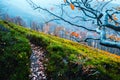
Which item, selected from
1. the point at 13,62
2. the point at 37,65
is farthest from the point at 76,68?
the point at 13,62

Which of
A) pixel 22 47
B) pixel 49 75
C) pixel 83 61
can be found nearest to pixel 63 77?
pixel 49 75

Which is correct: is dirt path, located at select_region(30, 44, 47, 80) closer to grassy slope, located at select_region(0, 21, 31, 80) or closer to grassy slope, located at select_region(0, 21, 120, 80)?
grassy slope, located at select_region(0, 21, 120, 80)

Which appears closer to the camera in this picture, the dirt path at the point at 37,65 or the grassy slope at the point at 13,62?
the grassy slope at the point at 13,62

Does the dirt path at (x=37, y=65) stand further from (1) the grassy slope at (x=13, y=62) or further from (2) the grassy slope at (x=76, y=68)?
(1) the grassy slope at (x=13, y=62)

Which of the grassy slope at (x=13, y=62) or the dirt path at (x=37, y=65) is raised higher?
the grassy slope at (x=13, y=62)

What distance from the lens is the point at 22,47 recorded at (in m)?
12.7

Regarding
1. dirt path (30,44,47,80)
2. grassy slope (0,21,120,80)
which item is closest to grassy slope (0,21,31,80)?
dirt path (30,44,47,80)

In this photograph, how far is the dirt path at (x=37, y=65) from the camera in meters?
11.7

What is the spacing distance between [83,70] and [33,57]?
11.3 feet

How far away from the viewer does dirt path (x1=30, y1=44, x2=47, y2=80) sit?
11.7 metres

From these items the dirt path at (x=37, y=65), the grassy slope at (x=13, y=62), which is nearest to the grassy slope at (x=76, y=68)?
the dirt path at (x=37, y=65)

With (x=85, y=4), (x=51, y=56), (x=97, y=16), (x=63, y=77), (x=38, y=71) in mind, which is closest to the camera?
(x=97, y=16)

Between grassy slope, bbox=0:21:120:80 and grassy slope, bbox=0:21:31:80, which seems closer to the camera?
grassy slope, bbox=0:21:31:80

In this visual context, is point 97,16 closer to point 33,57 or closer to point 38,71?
point 38,71
